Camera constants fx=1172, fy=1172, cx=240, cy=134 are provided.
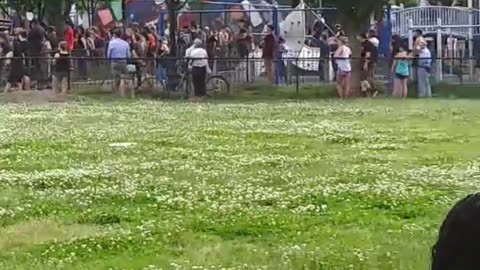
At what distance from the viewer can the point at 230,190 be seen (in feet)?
35.7

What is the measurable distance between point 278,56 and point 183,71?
3.39 metres

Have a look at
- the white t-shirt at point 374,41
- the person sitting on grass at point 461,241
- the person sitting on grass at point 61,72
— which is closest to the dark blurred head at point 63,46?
the person sitting on grass at point 61,72

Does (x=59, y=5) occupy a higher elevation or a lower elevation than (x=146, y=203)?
higher

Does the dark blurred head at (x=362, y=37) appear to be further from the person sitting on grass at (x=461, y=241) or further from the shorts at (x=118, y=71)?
the person sitting on grass at (x=461, y=241)

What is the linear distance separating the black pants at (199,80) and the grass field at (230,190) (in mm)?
7038

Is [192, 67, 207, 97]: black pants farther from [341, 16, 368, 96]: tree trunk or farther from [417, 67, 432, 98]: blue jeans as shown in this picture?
[417, 67, 432, 98]: blue jeans

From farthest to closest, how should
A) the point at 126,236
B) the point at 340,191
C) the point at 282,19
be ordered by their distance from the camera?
the point at 282,19
the point at 340,191
the point at 126,236

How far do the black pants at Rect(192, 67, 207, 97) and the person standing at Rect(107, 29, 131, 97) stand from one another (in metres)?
1.72

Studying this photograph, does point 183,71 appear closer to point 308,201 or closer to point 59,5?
point 59,5

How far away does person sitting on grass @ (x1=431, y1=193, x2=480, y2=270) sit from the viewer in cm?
264

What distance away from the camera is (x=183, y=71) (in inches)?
1125

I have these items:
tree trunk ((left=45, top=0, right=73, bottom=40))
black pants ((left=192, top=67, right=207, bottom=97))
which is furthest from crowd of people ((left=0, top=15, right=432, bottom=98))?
tree trunk ((left=45, top=0, right=73, bottom=40))

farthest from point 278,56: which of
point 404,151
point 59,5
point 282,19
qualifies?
point 404,151

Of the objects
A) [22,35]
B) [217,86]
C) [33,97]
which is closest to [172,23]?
[22,35]
